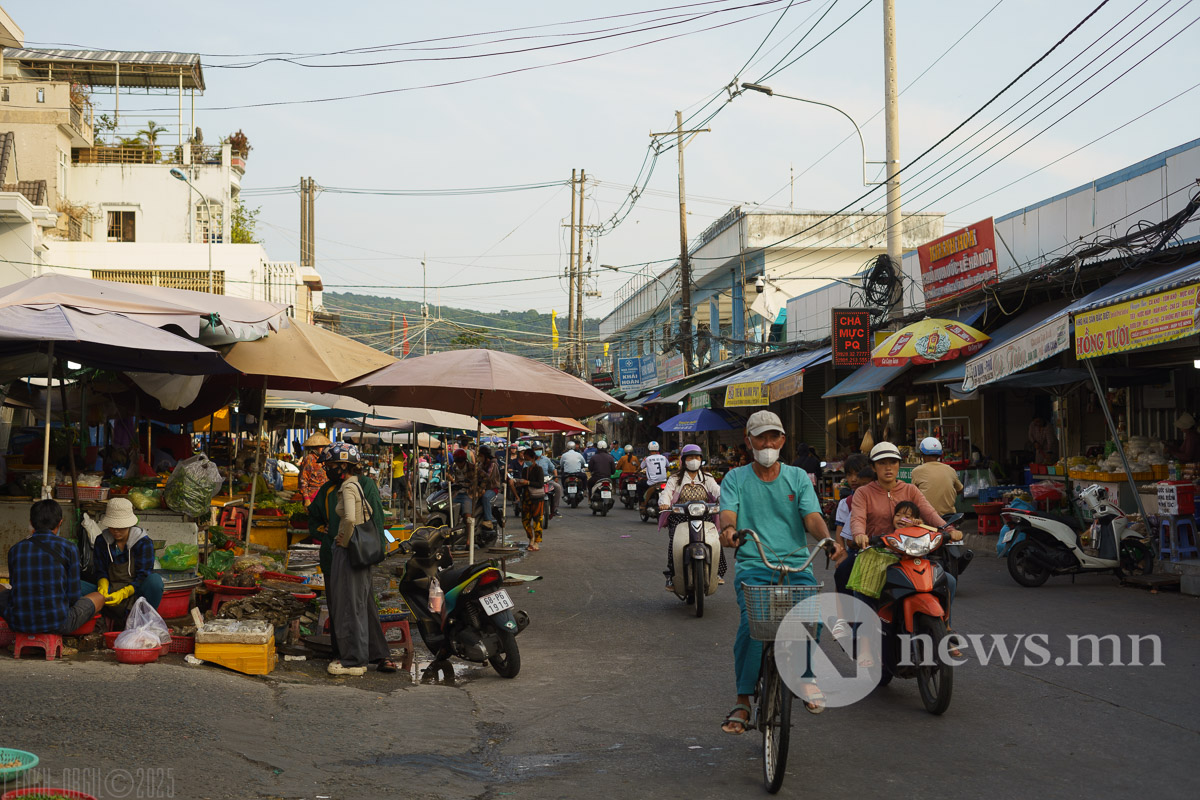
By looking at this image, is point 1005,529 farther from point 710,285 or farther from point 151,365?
point 710,285

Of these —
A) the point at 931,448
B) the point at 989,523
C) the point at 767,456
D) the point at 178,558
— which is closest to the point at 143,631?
the point at 178,558

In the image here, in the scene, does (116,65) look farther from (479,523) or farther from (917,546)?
(917,546)

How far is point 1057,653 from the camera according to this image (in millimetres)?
8094

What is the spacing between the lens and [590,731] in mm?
6449

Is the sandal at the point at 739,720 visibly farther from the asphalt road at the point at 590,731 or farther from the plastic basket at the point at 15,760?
the plastic basket at the point at 15,760

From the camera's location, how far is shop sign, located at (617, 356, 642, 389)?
142ft

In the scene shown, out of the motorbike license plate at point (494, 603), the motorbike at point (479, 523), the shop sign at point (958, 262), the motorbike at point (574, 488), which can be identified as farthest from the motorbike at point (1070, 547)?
the motorbike at point (574, 488)

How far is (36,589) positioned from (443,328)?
61535 millimetres

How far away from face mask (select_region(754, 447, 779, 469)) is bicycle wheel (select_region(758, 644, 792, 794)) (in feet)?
3.39

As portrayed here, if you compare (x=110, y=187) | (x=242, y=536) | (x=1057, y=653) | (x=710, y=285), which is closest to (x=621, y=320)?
(x=710, y=285)

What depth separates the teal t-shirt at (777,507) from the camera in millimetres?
5793

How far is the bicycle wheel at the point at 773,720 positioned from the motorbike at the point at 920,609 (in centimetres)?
161

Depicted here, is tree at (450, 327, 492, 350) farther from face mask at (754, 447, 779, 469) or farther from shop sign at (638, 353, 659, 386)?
face mask at (754, 447, 779, 469)

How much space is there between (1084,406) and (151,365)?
542 inches
